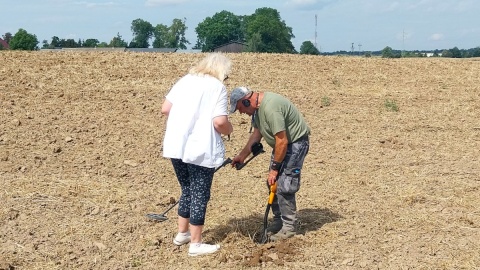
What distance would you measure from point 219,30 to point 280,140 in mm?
72800

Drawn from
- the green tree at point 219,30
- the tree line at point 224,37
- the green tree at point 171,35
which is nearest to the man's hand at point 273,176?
the tree line at point 224,37

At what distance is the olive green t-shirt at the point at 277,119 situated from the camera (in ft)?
15.1

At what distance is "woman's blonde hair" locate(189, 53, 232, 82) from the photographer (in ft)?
14.5

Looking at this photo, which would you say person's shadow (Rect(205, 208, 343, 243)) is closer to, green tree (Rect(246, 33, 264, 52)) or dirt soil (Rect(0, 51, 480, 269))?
dirt soil (Rect(0, 51, 480, 269))

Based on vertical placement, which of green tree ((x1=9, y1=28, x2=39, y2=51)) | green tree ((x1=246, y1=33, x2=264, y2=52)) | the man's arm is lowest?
the man's arm

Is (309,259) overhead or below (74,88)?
below

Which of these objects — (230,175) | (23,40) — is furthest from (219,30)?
(230,175)

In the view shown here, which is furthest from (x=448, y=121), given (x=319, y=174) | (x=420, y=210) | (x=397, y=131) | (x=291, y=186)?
(x=291, y=186)

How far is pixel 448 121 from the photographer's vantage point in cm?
1112

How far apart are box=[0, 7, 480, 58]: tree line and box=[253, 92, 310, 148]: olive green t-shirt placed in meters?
38.5

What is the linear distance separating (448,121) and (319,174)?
4.70 m

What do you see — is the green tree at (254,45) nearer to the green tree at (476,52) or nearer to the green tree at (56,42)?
the green tree at (476,52)

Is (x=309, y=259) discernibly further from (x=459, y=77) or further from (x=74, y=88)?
(x=459, y=77)

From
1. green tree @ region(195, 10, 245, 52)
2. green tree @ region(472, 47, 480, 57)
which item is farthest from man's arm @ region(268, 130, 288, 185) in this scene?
green tree @ region(195, 10, 245, 52)
